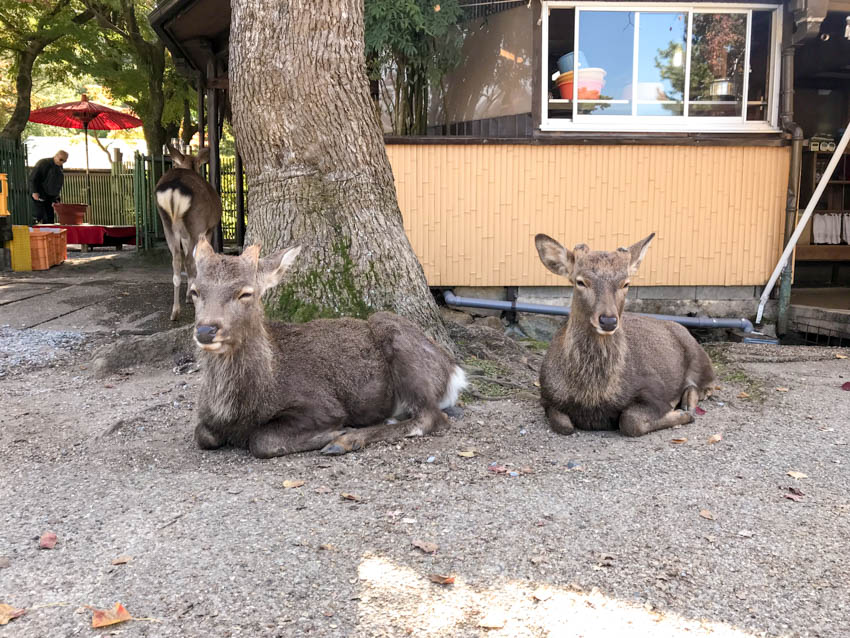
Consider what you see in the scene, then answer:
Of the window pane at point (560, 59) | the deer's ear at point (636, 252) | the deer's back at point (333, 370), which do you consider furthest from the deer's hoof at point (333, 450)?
the window pane at point (560, 59)

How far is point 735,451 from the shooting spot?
4.98 metres

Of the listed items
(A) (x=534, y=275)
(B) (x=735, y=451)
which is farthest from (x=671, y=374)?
(A) (x=534, y=275)

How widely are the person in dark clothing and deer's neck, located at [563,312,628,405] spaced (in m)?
16.7

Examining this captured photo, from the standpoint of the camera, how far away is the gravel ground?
9.71ft

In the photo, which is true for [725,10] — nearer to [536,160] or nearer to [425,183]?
[536,160]

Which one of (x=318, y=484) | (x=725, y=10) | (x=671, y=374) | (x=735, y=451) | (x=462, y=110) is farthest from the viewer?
(x=462, y=110)

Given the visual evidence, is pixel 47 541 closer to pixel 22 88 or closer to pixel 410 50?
pixel 410 50

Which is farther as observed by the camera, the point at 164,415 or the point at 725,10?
the point at 725,10

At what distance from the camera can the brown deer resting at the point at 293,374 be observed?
185 inches

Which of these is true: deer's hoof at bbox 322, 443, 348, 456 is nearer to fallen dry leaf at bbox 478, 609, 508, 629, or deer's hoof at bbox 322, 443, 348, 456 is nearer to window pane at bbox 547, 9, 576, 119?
fallen dry leaf at bbox 478, 609, 508, 629

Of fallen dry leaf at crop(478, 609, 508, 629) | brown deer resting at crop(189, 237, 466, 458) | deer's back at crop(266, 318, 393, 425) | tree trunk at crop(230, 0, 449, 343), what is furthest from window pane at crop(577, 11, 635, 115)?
fallen dry leaf at crop(478, 609, 508, 629)

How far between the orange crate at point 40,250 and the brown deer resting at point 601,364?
12.3 meters

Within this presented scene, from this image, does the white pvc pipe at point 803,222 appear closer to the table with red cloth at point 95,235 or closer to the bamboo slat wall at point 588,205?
the bamboo slat wall at point 588,205

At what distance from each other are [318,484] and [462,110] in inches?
330
